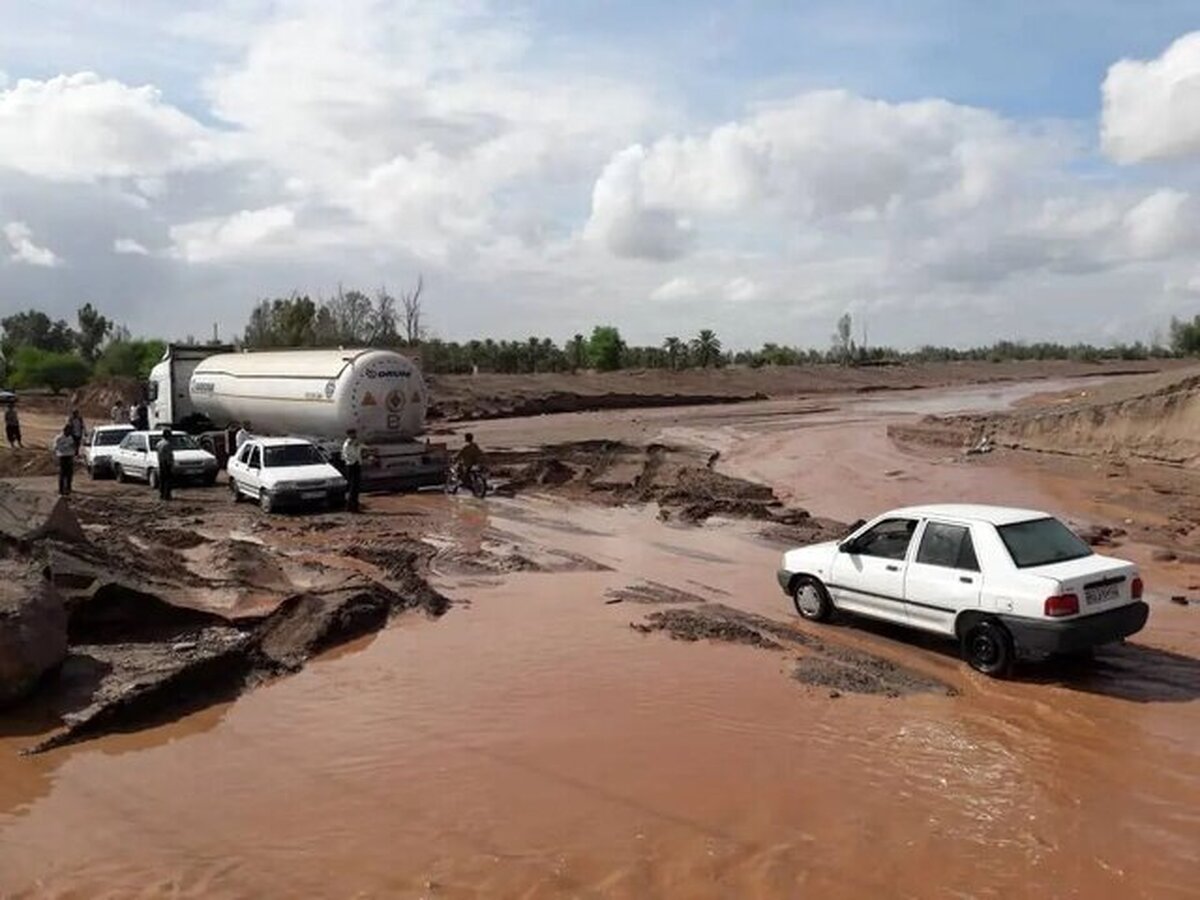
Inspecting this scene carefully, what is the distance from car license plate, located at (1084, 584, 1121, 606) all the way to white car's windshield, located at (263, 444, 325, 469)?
17624mm

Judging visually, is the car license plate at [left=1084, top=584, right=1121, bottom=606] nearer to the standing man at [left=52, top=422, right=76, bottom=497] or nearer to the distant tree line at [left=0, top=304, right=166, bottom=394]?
the standing man at [left=52, top=422, right=76, bottom=497]

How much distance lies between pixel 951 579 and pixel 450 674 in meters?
5.02

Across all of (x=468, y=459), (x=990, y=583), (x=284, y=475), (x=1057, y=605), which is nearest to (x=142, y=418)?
(x=284, y=475)

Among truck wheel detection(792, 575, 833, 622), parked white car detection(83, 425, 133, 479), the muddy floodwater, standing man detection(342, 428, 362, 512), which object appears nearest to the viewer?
the muddy floodwater

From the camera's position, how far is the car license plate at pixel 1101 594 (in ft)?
32.3

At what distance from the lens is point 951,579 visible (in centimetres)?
1069

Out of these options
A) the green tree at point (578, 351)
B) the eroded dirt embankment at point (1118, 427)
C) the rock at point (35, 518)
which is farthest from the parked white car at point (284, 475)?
the green tree at point (578, 351)

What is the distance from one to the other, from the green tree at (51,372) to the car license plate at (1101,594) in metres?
73.4

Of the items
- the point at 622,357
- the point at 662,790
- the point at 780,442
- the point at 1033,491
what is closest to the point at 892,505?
the point at 1033,491

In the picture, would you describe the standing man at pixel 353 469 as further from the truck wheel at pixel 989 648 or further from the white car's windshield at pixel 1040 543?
the white car's windshield at pixel 1040 543

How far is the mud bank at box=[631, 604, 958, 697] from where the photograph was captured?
10180mm

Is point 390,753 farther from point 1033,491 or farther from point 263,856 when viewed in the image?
point 1033,491

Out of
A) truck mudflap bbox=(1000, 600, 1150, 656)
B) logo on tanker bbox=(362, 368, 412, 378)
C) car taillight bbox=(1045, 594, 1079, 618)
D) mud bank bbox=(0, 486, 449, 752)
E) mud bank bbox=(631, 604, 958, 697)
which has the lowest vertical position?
mud bank bbox=(631, 604, 958, 697)

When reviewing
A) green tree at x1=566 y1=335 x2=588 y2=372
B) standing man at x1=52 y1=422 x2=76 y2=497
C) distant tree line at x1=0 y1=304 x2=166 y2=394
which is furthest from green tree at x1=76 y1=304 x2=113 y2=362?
standing man at x1=52 y1=422 x2=76 y2=497
